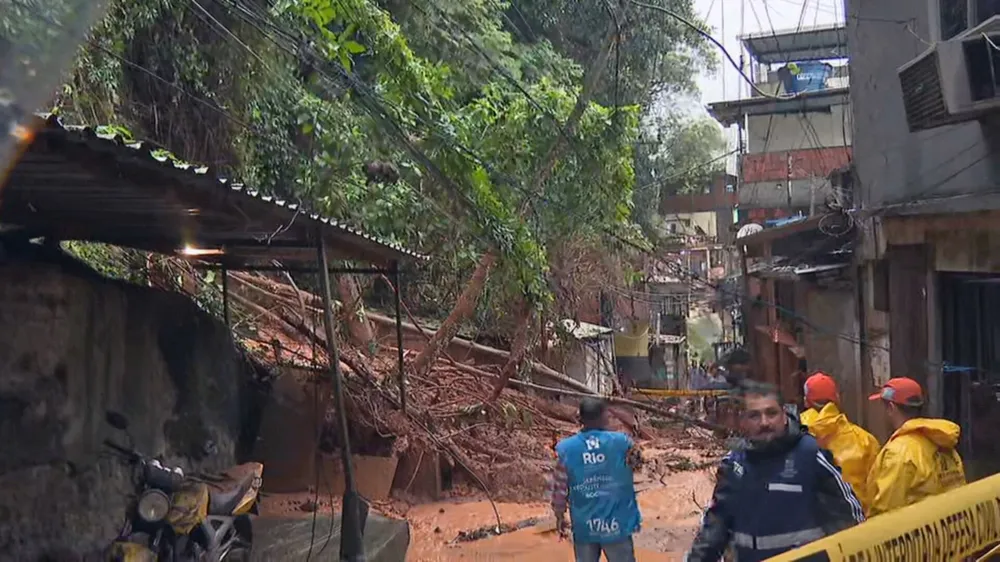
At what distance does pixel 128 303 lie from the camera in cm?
686

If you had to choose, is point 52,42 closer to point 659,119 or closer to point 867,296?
point 867,296

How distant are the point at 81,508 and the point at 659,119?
2207 centimetres

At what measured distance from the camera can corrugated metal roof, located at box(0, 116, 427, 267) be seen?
349 cm

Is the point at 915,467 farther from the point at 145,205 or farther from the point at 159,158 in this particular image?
the point at 145,205

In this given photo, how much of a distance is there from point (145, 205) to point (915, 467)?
14.2ft

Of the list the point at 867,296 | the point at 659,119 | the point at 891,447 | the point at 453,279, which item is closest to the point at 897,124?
the point at 867,296

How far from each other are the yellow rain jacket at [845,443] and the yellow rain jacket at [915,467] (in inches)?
20.6

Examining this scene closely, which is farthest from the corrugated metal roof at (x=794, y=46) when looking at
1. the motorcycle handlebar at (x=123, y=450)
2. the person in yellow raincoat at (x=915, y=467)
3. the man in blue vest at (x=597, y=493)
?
the motorcycle handlebar at (x=123, y=450)

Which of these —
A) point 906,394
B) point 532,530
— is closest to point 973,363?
point 906,394

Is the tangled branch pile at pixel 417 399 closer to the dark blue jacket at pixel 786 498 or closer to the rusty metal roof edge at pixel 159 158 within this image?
the rusty metal roof edge at pixel 159 158

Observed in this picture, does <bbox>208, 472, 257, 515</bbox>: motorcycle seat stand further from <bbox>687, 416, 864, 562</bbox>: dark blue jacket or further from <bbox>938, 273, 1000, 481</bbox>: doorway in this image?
<bbox>938, 273, 1000, 481</bbox>: doorway

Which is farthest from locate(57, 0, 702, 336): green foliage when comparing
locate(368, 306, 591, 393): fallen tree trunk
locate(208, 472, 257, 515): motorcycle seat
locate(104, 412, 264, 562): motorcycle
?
locate(104, 412, 264, 562): motorcycle

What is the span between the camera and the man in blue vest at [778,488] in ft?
11.4

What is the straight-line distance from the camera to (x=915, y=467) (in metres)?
4.21
